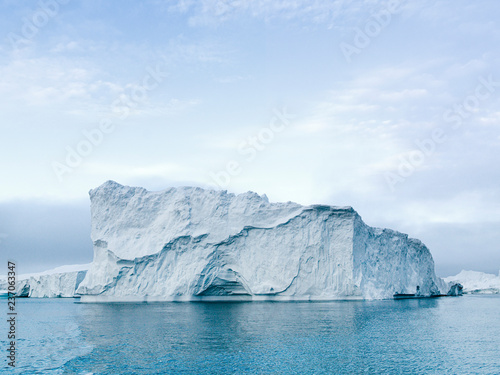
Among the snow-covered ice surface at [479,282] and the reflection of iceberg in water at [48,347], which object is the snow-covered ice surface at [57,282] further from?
the snow-covered ice surface at [479,282]

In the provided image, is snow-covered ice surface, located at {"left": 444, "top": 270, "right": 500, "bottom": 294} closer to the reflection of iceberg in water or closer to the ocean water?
the ocean water

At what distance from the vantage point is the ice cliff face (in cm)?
2750

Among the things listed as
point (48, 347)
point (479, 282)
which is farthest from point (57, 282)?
point (479, 282)

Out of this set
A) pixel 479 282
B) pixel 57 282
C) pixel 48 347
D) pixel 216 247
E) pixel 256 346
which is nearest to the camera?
pixel 256 346

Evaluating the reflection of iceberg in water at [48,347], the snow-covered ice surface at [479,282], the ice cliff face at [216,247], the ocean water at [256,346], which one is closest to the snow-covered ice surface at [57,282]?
the ice cliff face at [216,247]

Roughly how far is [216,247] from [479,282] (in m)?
64.7

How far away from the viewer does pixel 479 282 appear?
77.1m

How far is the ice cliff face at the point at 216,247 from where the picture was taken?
27500 millimetres

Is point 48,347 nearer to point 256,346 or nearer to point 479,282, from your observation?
point 256,346

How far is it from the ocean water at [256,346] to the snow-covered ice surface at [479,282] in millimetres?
61437

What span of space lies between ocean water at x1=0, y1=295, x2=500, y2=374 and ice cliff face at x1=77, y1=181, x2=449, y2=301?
9243 millimetres

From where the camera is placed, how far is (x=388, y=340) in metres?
13.1

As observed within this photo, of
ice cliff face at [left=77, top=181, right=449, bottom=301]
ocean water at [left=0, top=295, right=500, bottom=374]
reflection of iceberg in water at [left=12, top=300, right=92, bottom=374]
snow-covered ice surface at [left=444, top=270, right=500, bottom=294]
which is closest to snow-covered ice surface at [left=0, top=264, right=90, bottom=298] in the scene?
ice cliff face at [left=77, top=181, right=449, bottom=301]

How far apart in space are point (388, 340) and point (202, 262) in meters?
15.7
